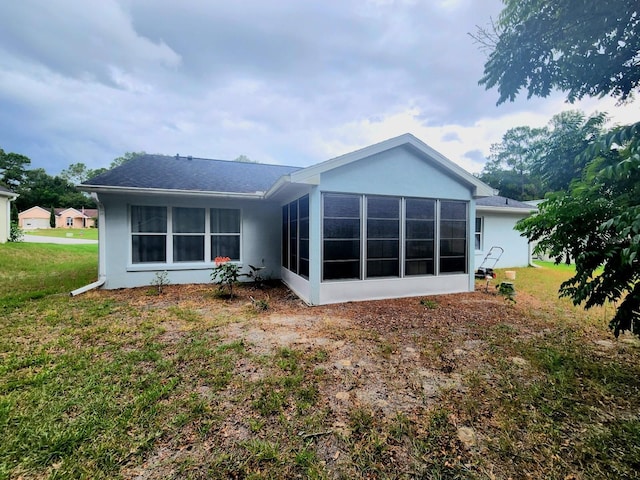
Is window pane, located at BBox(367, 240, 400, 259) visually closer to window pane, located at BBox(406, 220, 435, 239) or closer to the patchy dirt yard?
window pane, located at BBox(406, 220, 435, 239)

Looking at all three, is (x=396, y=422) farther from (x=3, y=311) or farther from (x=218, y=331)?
(x=3, y=311)

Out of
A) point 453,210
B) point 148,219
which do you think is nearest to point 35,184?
point 148,219

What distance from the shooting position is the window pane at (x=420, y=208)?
6.88 m

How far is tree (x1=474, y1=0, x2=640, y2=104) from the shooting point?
319cm

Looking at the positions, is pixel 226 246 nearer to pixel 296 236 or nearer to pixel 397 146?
pixel 296 236

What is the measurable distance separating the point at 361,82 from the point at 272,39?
4.38 metres

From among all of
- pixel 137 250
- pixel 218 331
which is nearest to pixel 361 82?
pixel 137 250

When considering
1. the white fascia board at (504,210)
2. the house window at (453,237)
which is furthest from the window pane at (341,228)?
the white fascia board at (504,210)

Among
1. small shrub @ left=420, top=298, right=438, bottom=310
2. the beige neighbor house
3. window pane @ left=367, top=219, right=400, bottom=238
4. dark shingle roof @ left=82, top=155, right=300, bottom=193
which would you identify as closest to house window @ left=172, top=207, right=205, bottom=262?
dark shingle roof @ left=82, top=155, right=300, bottom=193

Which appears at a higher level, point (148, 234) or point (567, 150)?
point (567, 150)

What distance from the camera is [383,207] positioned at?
261 inches

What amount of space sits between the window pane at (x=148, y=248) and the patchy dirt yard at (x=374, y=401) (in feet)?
11.4

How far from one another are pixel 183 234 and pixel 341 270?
5.06m

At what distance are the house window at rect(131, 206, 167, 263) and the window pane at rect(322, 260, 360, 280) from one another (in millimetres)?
5099
